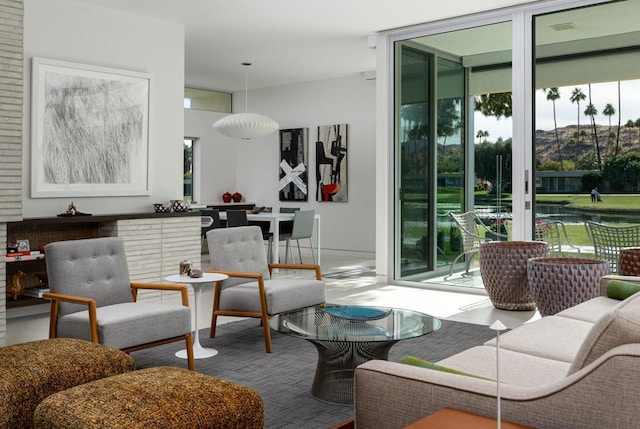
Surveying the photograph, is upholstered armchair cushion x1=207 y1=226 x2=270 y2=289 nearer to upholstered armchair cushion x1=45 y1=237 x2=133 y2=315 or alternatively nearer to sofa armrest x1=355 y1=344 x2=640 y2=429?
upholstered armchair cushion x1=45 y1=237 x2=133 y2=315

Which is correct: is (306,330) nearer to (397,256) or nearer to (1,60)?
(1,60)

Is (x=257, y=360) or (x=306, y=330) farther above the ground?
(x=306, y=330)

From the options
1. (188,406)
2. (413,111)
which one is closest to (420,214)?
(413,111)

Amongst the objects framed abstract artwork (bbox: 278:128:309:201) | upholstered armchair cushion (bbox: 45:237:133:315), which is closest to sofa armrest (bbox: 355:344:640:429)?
upholstered armchair cushion (bbox: 45:237:133:315)

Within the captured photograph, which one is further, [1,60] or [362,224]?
[362,224]

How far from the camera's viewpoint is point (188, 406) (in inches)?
81.0

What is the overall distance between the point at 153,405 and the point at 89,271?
6.26 feet

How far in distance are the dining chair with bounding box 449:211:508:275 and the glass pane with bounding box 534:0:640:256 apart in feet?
2.03

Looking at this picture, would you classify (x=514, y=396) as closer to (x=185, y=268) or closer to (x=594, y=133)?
(x=185, y=268)

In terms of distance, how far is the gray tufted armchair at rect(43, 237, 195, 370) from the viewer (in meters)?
3.29

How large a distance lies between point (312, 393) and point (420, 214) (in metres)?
4.05

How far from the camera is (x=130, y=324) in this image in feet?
10.9

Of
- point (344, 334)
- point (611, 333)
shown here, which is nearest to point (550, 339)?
point (344, 334)

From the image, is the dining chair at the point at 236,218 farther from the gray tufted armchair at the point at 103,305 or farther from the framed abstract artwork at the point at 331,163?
the gray tufted armchair at the point at 103,305
